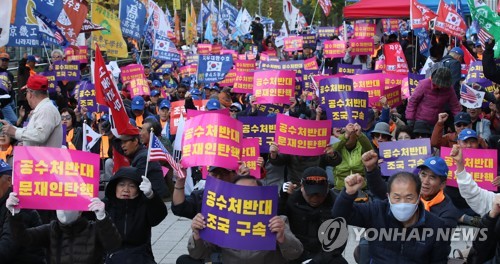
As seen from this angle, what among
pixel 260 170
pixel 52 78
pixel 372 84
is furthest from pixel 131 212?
pixel 52 78

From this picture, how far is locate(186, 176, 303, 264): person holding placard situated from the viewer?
254 inches

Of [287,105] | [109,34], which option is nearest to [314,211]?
[287,105]

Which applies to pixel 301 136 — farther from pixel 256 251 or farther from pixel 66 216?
pixel 66 216

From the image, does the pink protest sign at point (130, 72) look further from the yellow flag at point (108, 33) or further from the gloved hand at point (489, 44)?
the gloved hand at point (489, 44)

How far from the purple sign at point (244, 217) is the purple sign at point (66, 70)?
12308 millimetres

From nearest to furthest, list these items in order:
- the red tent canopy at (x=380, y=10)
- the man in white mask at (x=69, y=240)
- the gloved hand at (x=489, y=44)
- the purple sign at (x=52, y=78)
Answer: the man in white mask at (x=69, y=240), the gloved hand at (x=489, y=44), the purple sign at (x=52, y=78), the red tent canopy at (x=380, y=10)

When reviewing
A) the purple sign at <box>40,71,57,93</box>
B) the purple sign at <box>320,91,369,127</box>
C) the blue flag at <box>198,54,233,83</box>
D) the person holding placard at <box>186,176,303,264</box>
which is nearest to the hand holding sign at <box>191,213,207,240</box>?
the person holding placard at <box>186,176,303,264</box>

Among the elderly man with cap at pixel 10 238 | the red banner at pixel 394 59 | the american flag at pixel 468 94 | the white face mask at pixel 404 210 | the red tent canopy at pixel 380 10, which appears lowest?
the elderly man with cap at pixel 10 238

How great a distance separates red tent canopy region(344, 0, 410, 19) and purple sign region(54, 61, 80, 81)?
30.1ft

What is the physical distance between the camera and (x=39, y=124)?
8719mm

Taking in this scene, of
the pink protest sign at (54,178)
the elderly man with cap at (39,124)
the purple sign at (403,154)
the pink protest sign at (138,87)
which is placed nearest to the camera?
the pink protest sign at (54,178)

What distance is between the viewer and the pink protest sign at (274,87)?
531 inches

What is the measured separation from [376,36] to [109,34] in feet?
31.7

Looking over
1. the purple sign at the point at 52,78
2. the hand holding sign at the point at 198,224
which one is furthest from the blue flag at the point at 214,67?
the hand holding sign at the point at 198,224
